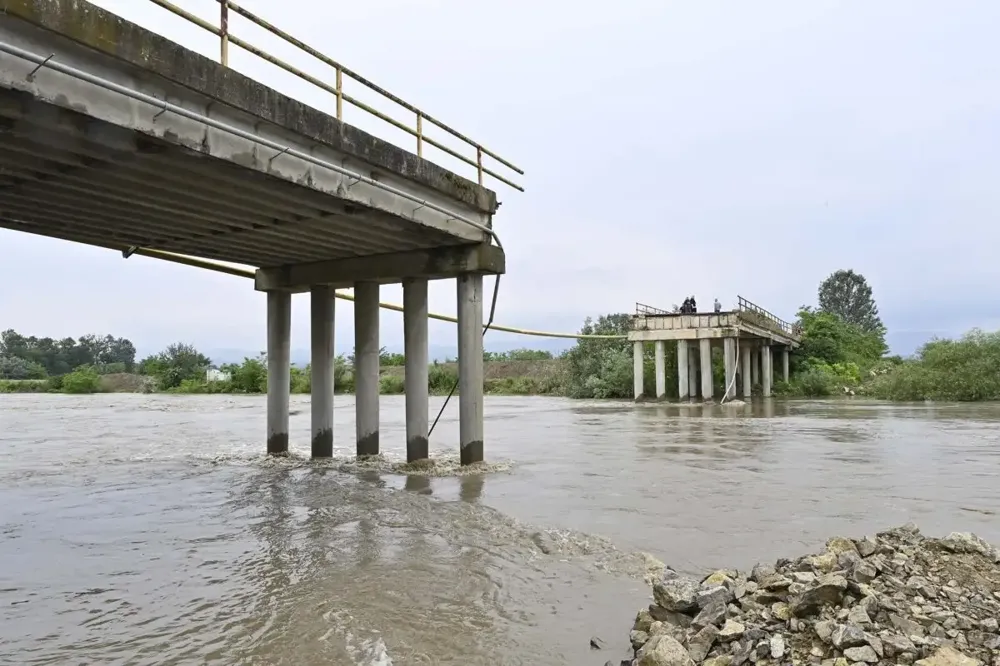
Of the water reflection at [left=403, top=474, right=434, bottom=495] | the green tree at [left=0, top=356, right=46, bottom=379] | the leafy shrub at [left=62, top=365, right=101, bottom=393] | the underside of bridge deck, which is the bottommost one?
the water reflection at [left=403, top=474, right=434, bottom=495]

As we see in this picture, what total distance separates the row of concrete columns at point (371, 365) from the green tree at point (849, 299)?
351ft

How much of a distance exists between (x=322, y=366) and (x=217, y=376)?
55912 mm

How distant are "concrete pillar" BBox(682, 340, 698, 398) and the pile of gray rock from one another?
36.1 m

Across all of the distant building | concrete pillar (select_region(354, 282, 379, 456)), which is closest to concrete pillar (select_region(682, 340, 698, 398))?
concrete pillar (select_region(354, 282, 379, 456))

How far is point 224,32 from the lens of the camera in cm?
844

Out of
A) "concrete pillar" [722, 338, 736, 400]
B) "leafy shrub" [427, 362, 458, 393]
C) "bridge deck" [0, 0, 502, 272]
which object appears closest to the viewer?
"bridge deck" [0, 0, 502, 272]

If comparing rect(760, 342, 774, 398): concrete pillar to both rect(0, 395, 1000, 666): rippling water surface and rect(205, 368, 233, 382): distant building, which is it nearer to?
rect(0, 395, 1000, 666): rippling water surface

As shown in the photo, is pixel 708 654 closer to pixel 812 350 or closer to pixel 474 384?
pixel 474 384

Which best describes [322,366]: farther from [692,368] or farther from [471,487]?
[692,368]

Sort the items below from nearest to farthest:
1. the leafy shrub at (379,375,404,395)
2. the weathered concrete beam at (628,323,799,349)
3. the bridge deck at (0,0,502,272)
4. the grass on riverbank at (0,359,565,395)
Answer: the bridge deck at (0,0,502,272) → the weathered concrete beam at (628,323,799,349) → the grass on riverbank at (0,359,565,395) → the leafy shrub at (379,375,404,395)

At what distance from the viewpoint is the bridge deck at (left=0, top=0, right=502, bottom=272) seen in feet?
22.2

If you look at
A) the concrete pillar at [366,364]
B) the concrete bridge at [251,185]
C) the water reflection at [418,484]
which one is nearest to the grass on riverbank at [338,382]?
the concrete pillar at [366,364]

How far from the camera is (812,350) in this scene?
54.4m

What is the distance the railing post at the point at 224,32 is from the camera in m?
8.41
